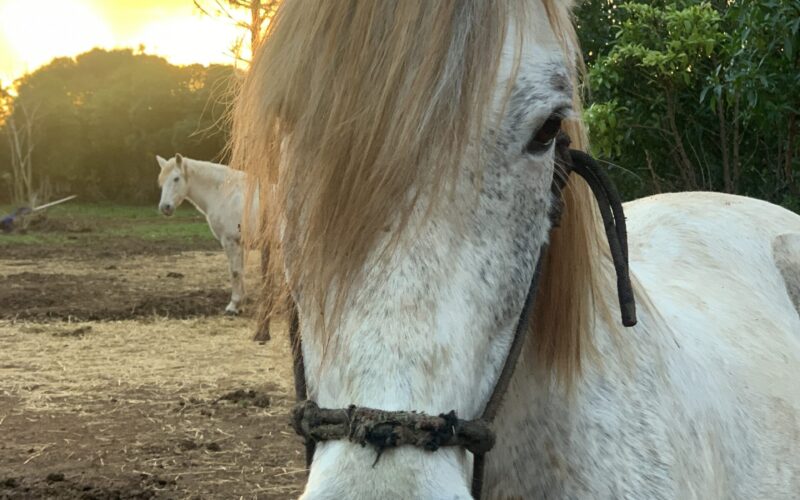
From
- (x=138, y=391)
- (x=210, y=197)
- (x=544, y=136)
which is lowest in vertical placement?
(x=138, y=391)

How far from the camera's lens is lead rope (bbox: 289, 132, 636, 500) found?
1229 millimetres

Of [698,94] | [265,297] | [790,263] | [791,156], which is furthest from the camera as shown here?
[698,94]

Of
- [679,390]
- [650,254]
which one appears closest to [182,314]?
[650,254]

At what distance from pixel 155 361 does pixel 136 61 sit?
38.4 m

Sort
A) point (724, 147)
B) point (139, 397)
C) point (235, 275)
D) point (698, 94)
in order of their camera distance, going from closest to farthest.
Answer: point (724, 147) < point (698, 94) < point (139, 397) < point (235, 275)

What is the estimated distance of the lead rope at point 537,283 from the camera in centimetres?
123

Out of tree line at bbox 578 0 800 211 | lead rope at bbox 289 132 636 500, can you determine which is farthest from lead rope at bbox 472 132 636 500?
tree line at bbox 578 0 800 211

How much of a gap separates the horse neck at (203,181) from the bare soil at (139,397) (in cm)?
172

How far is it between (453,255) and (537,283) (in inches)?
10.3

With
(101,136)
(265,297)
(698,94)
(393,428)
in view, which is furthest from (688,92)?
(101,136)

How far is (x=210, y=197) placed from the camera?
38.9 ft

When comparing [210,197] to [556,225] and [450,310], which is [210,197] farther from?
[450,310]

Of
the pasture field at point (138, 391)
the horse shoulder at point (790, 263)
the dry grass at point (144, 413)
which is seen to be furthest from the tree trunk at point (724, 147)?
the dry grass at point (144, 413)

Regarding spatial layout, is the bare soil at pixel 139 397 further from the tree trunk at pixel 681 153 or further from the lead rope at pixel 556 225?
the tree trunk at pixel 681 153
